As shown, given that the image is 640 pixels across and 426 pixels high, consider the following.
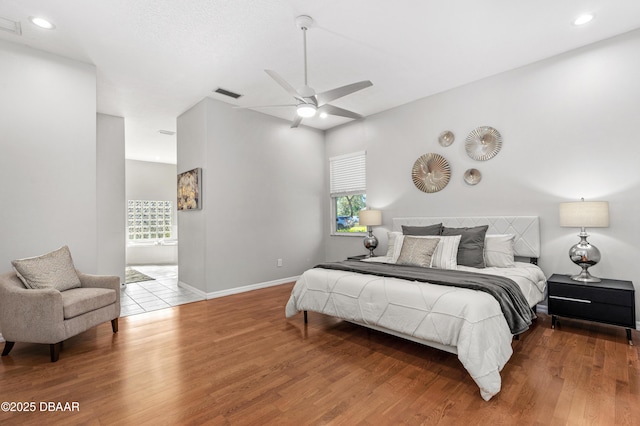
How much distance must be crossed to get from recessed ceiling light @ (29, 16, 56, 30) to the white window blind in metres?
4.41

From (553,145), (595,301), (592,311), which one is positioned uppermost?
(553,145)

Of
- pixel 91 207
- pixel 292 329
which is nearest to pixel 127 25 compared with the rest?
pixel 91 207

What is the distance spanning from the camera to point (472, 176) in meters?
4.37

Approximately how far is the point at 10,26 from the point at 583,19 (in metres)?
5.47

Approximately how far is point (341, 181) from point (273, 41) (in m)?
3.29

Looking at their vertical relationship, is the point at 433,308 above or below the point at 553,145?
below

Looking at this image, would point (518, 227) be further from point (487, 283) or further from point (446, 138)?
point (487, 283)

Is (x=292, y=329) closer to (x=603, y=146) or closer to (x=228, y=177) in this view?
(x=228, y=177)

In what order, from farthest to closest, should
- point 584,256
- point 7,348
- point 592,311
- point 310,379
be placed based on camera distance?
point 584,256, point 592,311, point 7,348, point 310,379

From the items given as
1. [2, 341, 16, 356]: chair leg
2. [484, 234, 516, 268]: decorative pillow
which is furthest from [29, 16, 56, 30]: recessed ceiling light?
[484, 234, 516, 268]: decorative pillow

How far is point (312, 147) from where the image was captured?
6301mm

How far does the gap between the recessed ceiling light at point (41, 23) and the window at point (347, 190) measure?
4.41 metres

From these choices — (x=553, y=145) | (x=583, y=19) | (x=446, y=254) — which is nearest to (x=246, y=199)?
(x=446, y=254)

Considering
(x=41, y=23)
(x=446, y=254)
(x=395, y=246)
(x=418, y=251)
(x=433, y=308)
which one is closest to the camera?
(x=433, y=308)
